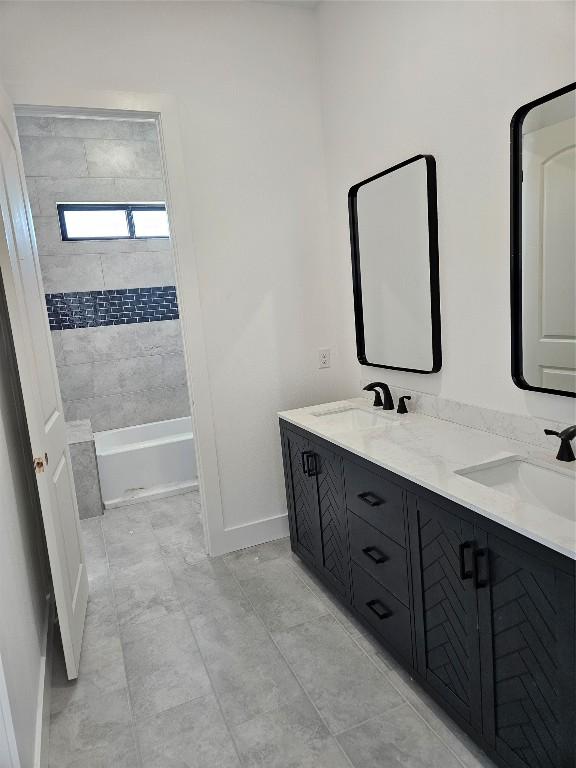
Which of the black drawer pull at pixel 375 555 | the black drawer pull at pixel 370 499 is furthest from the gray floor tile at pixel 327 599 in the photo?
the black drawer pull at pixel 370 499

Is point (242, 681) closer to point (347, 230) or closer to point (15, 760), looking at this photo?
point (15, 760)

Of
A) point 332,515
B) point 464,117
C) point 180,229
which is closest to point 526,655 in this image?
point 332,515

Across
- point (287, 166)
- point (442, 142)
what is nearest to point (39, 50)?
point (287, 166)

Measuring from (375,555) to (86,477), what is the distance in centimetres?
246

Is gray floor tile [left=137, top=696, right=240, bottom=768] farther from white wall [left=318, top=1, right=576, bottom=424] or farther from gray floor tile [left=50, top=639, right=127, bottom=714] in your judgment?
white wall [left=318, top=1, right=576, bottom=424]

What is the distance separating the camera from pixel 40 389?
6.84 feet

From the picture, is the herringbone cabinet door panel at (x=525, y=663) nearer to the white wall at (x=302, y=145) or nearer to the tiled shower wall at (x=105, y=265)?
the white wall at (x=302, y=145)

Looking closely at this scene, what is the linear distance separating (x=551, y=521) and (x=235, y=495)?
198 cm

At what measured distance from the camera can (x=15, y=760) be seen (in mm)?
1330

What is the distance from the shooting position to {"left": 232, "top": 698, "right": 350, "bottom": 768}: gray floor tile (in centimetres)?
163

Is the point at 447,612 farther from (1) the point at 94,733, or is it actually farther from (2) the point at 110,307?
(2) the point at 110,307

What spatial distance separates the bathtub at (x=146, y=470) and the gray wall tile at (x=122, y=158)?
7.44ft

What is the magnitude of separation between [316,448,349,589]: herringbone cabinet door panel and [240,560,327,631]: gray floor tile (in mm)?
186

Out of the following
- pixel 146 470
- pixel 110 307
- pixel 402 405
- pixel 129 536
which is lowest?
pixel 129 536
